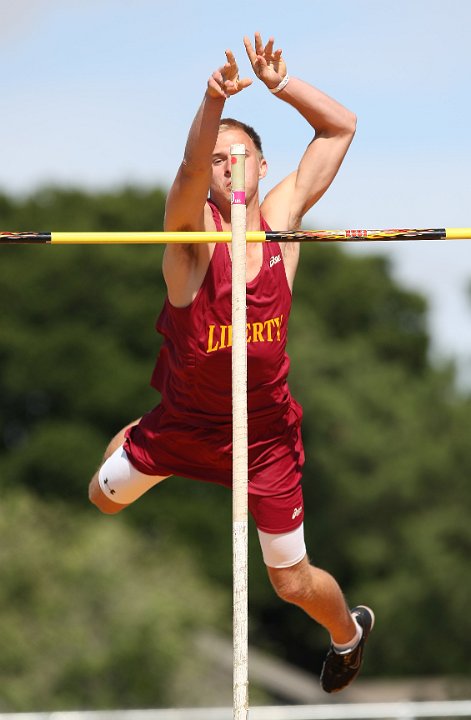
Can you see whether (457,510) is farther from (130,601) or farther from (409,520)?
(130,601)

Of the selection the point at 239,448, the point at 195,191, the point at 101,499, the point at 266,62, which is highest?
the point at 266,62

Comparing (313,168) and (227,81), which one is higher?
(227,81)

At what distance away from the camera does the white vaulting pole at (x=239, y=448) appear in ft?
14.8

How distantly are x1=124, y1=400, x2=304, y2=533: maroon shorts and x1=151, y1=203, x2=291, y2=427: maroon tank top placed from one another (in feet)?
0.17

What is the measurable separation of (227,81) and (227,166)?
646 mm

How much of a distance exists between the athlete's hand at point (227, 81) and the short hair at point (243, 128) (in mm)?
611

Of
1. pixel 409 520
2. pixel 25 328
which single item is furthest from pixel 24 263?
pixel 409 520

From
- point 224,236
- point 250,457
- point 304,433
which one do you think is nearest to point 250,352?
point 250,457

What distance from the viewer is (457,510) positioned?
89.9 ft

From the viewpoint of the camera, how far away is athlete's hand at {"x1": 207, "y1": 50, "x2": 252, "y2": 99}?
15.3 ft

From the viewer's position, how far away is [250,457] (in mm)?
5570

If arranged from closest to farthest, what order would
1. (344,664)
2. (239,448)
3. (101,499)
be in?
(239,448) < (101,499) < (344,664)

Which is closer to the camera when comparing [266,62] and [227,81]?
[227,81]

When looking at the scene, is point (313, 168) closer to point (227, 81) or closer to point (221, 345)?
point (221, 345)
